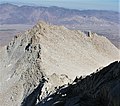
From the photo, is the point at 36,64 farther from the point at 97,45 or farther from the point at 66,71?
the point at 97,45

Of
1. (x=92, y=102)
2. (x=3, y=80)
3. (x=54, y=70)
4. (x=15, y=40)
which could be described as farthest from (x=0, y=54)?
(x=92, y=102)

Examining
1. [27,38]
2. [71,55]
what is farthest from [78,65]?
[27,38]

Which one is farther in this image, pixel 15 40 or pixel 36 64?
pixel 15 40

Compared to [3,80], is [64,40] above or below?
above

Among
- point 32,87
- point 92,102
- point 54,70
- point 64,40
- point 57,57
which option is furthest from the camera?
point 64,40

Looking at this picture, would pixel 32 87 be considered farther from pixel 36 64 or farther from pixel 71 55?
pixel 71 55

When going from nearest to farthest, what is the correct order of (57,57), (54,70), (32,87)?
(32,87), (54,70), (57,57)
